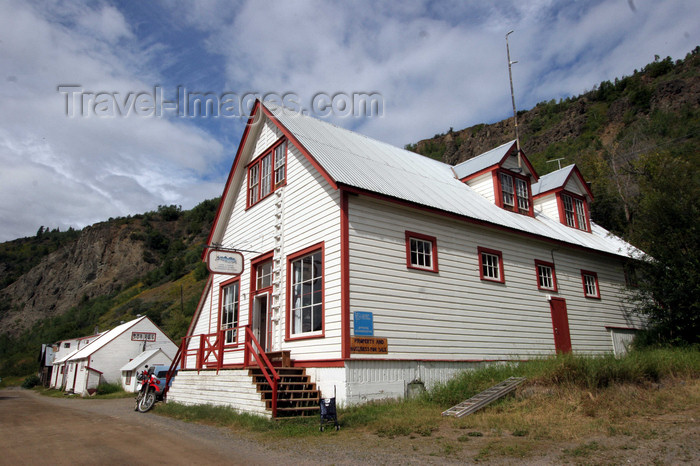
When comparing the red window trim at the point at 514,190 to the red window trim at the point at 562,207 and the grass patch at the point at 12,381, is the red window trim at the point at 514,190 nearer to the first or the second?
the red window trim at the point at 562,207

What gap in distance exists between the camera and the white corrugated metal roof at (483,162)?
19328 millimetres

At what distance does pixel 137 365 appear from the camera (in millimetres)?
32125

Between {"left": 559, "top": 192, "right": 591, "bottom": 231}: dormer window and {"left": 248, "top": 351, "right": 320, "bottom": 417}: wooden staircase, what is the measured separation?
49.8 feet

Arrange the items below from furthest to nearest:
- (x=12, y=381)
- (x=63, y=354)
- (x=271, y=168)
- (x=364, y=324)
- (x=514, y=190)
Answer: (x=12, y=381) < (x=63, y=354) < (x=514, y=190) < (x=271, y=168) < (x=364, y=324)

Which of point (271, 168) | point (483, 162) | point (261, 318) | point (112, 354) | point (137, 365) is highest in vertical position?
point (483, 162)

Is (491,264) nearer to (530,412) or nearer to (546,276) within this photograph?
(546,276)

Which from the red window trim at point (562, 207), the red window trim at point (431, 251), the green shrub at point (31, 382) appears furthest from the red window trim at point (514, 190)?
the green shrub at point (31, 382)

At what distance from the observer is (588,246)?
19.0 metres

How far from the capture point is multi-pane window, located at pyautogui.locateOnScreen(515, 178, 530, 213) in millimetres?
19702

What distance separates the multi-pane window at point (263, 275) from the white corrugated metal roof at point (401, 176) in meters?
4.15

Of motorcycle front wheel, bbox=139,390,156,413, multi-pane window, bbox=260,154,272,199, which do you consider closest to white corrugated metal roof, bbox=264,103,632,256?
multi-pane window, bbox=260,154,272,199

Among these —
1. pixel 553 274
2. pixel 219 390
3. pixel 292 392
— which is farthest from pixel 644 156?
pixel 219 390

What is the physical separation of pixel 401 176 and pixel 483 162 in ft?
18.7

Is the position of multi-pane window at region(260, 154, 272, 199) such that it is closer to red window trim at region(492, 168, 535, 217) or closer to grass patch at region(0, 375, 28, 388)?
red window trim at region(492, 168, 535, 217)
